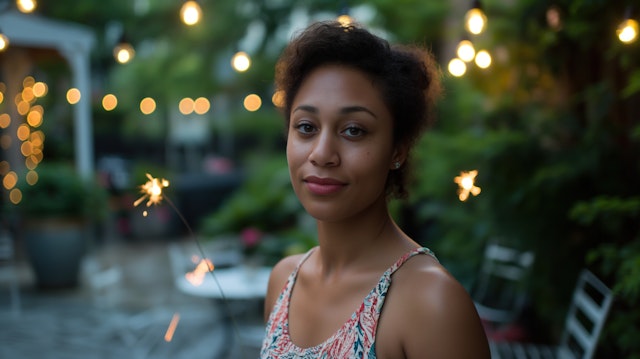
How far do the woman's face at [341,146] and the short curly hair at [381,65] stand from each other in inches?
1.1

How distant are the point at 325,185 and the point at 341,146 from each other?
0.29 ft

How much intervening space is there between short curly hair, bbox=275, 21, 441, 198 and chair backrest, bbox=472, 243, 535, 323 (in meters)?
3.43

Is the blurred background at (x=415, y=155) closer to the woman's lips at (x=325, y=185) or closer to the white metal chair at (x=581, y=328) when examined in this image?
the white metal chair at (x=581, y=328)

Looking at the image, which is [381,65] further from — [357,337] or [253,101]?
[253,101]

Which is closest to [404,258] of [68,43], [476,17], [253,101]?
[476,17]

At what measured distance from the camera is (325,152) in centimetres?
129

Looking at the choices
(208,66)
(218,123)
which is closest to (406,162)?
(208,66)

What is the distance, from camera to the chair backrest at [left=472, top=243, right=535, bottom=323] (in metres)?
4.84

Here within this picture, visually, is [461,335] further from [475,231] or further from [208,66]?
[208,66]

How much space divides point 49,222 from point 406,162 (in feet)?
21.6

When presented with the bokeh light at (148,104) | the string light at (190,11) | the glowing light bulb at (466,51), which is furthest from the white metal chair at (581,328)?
the bokeh light at (148,104)

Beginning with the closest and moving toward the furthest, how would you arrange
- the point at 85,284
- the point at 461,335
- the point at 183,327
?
the point at 461,335
the point at 183,327
the point at 85,284

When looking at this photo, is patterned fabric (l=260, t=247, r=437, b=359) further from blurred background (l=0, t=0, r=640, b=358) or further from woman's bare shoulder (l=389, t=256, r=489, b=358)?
blurred background (l=0, t=0, r=640, b=358)

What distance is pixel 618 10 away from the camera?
3221 mm
